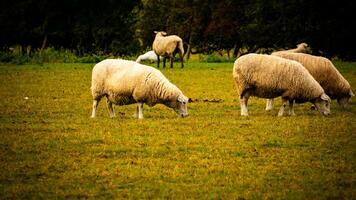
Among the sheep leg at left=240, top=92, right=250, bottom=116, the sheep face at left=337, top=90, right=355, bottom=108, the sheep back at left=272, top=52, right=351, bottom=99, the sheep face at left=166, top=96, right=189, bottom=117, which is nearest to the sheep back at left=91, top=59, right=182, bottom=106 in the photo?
the sheep face at left=166, top=96, right=189, bottom=117

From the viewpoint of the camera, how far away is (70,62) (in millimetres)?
46031

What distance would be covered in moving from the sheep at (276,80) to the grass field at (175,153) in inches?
19.9

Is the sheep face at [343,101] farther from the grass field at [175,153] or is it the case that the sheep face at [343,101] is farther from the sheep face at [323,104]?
the sheep face at [323,104]

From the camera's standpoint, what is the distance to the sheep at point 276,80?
57.7ft

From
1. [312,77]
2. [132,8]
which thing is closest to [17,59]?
[132,8]

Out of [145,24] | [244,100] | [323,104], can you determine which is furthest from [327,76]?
[145,24]

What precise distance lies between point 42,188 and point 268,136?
5.73m

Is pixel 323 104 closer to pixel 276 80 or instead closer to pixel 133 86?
pixel 276 80

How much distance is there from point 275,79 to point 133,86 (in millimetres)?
3197

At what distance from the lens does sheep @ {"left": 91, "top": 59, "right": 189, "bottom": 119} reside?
56.1 feet

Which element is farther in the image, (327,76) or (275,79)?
(327,76)

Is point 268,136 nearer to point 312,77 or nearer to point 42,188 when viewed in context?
point 312,77

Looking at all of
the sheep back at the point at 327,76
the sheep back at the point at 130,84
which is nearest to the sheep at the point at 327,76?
the sheep back at the point at 327,76

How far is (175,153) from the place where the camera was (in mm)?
12648
